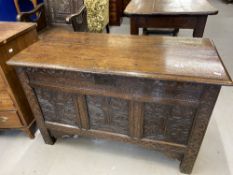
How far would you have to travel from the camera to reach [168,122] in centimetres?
111

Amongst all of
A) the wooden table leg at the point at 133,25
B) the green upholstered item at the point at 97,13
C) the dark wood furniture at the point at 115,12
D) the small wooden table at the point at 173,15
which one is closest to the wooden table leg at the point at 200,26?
the small wooden table at the point at 173,15

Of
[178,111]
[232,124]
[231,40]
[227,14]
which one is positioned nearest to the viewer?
[178,111]

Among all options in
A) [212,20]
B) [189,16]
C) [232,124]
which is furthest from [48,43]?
[212,20]

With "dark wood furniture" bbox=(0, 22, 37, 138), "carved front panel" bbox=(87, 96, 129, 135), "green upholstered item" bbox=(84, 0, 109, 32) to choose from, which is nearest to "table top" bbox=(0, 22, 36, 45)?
"dark wood furniture" bbox=(0, 22, 37, 138)

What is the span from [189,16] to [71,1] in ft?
4.16

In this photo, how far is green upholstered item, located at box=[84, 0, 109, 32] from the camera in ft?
9.58

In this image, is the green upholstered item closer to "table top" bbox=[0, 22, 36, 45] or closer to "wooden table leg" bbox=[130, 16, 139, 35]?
"wooden table leg" bbox=[130, 16, 139, 35]

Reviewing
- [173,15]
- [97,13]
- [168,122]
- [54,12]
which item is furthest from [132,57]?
[97,13]

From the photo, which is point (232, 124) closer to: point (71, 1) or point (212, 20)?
point (71, 1)

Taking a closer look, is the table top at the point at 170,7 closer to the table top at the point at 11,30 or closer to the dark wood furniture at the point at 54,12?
the dark wood furniture at the point at 54,12

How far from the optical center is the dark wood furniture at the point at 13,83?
1244 mm

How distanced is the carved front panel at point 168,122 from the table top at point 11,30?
3.08 ft

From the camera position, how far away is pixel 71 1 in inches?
85.5

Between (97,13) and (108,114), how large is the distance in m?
2.18
